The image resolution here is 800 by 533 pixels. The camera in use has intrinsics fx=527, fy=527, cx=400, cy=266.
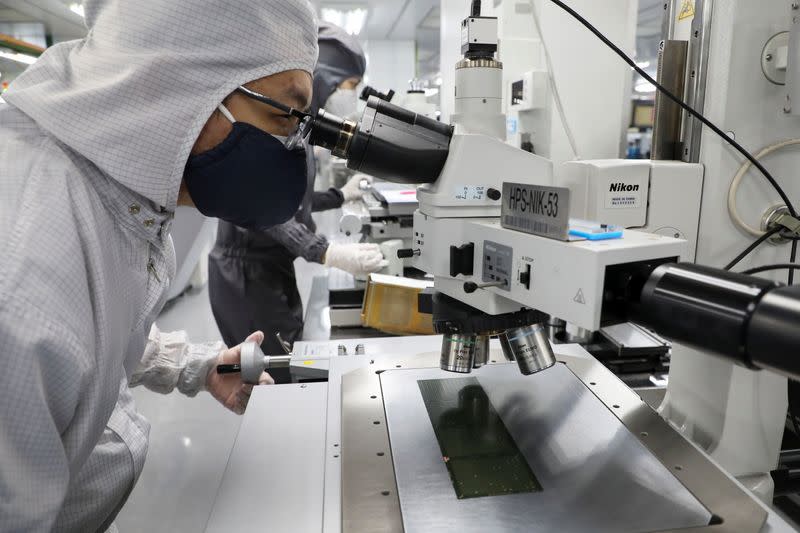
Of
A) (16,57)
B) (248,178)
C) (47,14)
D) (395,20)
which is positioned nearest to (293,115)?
(248,178)

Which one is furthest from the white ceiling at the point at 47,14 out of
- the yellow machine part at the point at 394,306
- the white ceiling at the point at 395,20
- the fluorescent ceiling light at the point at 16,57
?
the yellow machine part at the point at 394,306

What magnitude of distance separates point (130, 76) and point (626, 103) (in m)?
1.35

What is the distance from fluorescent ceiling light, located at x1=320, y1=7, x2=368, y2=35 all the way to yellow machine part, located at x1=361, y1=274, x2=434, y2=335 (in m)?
5.86

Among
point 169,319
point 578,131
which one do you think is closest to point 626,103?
point 578,131

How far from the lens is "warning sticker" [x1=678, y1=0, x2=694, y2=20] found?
0.89 meters

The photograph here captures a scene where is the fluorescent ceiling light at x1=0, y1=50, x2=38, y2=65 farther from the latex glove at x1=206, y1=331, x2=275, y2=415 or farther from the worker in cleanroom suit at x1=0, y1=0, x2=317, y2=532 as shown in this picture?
the worker in cleanroom suit at x1=0, y1=0, x2=317, y2=532

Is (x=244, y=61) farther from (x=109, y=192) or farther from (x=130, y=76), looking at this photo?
(x=109, y=192)

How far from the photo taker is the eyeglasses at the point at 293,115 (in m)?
0.72

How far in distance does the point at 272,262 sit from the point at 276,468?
3.90 feet

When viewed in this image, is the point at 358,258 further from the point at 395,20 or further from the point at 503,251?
the point at 395,20

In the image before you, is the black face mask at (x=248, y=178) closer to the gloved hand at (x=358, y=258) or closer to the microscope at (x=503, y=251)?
the microscope at (x=503, y=251)

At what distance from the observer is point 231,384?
1.08m

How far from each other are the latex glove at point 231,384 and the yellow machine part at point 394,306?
35 centimetres

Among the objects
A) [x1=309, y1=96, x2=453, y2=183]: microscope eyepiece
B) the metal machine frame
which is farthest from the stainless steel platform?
[x1=309, y1=96, x2=453, y2=183]: microscope eyepiece
